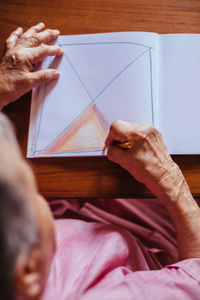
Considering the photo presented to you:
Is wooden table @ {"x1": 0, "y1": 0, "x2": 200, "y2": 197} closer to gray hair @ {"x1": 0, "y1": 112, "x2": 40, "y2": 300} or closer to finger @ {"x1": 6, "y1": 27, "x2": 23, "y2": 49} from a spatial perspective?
finger @ {"x1": 6, "y1": 27, "x2": 23, "y2": 49}

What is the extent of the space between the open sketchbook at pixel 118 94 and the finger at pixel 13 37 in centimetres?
14

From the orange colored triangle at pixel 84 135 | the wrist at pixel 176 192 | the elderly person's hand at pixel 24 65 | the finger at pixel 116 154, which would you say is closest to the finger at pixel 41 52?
the elderly person's hand at pixel 24 65

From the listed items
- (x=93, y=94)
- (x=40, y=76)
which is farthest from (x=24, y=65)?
(x=93, y=94)

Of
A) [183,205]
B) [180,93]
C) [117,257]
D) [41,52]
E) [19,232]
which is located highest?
[41,52]

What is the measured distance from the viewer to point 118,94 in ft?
2.12

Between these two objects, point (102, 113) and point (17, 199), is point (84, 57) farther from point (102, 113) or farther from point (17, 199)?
point (17, 199)

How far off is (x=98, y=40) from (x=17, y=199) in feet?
1.70

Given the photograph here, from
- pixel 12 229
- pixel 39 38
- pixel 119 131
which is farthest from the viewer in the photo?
pixel 39 38

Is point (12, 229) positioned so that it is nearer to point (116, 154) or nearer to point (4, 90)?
point (116, 154)

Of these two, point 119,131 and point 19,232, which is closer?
point 19,232

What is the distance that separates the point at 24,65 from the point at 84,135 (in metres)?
0.23

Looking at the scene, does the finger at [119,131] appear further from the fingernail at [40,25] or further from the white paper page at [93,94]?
the fingernail at [40,25]

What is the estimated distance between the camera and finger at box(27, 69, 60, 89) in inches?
26.0

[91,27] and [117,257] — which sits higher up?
[91,27]
